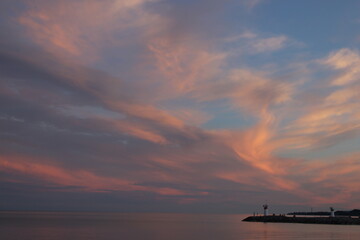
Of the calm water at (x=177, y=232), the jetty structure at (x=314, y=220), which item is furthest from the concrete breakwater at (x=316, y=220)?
the calm water at (x=177, y=232)

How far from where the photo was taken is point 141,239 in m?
65.4

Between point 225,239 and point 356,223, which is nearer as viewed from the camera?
point 225,239

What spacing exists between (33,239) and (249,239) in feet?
114

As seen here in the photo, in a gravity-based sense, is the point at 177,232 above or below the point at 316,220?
below

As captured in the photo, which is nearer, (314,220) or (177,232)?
(177,232)

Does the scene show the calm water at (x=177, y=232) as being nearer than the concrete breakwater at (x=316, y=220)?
Yes

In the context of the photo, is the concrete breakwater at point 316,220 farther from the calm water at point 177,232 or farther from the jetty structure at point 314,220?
the calm water at point 177,232

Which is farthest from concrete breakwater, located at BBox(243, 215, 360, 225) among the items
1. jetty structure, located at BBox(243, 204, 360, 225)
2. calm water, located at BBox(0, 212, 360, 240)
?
calm water, located at BBox(0, 212, 360, 240)

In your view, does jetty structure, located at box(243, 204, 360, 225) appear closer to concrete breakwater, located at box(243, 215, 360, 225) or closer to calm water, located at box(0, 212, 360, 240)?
concrete breakwater, located at box(243, 215, 360, 225)

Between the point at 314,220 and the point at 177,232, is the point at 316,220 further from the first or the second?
the point at 177,232

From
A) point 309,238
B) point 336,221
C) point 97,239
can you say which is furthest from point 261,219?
point 97,239

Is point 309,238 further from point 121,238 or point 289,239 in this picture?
point 121,238

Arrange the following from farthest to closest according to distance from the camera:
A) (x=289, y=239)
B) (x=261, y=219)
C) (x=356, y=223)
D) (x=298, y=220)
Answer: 1. (x=261, y=219)
2. (x=298, y=220)
3. (x=356, y=223)
4. (x=289, y=239)

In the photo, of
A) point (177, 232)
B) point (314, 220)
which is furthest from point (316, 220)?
point (177, 232)
